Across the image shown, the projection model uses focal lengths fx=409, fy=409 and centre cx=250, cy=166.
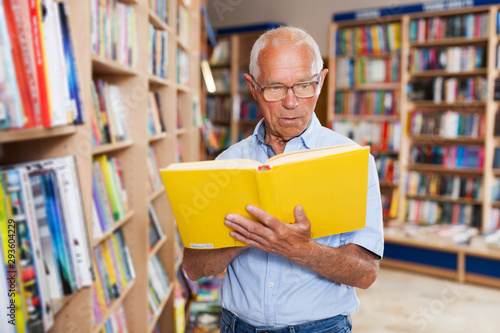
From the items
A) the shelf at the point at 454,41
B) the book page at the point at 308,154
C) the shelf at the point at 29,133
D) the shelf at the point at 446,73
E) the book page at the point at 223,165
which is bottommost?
the book page at the point at 223,165

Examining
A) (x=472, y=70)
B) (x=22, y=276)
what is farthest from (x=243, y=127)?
(x=22, y=276)

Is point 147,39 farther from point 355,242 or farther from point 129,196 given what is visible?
point 355,242

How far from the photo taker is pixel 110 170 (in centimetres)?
174

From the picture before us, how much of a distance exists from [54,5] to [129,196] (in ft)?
3.74

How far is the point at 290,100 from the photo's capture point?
3.59 ft

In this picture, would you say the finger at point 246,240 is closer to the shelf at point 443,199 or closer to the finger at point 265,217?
the finger at point 265,217

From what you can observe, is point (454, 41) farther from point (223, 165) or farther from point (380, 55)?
point (223, 165)

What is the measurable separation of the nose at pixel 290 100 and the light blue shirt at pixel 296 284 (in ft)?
0.27

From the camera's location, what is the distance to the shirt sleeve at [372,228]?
102 centimetres

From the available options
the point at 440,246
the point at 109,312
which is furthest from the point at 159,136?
the point at 440,246

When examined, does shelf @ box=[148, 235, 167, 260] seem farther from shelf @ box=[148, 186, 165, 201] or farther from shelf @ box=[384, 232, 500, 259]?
shelf @ box=[384, 232, 500, 259]

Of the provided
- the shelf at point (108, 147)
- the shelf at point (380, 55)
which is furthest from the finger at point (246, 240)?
the shelf at point (380, 55)

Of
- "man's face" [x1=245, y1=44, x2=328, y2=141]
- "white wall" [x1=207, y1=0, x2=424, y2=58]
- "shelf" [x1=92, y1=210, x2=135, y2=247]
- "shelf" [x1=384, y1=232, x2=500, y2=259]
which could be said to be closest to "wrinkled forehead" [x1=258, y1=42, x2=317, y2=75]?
"man's face" [x1=245, y1=44, x2=328, y2=141]

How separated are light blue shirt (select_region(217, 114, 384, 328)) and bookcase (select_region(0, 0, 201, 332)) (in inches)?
18.8
